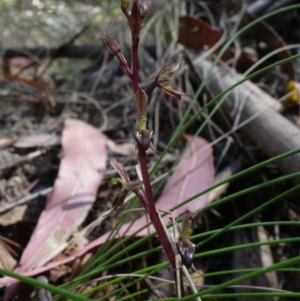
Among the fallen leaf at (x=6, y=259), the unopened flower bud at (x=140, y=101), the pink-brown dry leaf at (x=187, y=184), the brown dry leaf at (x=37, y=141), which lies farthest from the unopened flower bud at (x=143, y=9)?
the brown dry leaf at (x=37, y=141)

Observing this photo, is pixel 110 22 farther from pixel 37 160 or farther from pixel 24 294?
pixel 24 294

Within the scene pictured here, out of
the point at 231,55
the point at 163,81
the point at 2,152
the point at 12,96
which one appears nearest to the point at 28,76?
the point at 12,96

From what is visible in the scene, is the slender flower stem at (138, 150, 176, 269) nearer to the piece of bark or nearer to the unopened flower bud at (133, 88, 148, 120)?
the unopened flower bud at (133, 88, 148, 120)

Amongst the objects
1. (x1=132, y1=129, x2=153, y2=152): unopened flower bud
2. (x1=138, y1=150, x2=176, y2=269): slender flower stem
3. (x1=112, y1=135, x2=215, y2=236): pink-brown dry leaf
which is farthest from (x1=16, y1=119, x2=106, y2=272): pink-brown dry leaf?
(x1=132, y1=129, x2=153, y2=152): unopened flower bud

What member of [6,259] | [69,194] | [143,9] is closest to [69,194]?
[69,194]

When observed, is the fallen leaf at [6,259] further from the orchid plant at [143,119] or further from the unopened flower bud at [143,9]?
the unopened flower bud at [143,9]

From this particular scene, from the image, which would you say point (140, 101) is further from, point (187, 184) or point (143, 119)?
point (187, 184)
